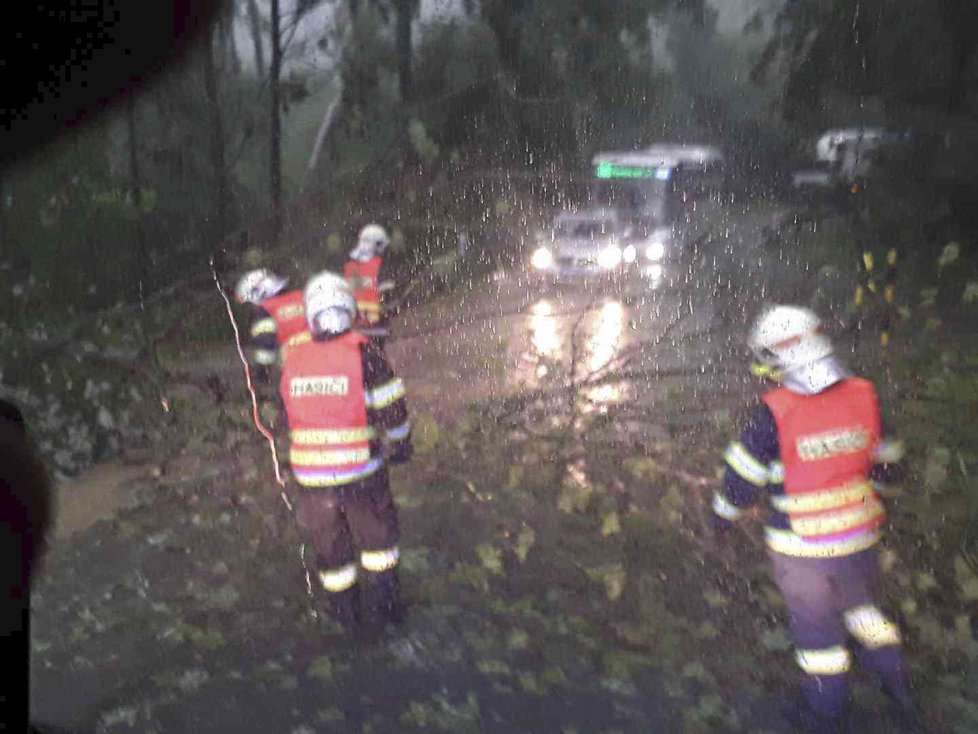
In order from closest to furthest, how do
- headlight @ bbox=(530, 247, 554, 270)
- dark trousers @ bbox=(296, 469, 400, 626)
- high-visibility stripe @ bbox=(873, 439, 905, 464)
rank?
1. high-visibility stripe @ bbox=(873, 439, 905, 464)
2. headlight @ bbox=(530, 247, 554, 270)
3. dark trousers @ bbox=(296, 469, 400, 626)

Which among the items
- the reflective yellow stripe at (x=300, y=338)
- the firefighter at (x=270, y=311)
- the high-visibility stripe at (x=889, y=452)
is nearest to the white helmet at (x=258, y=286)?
the firefighter at (x=270, y=311)

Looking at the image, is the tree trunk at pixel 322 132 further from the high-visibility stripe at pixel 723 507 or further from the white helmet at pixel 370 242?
the high-visibility stripe at pixel 723 507

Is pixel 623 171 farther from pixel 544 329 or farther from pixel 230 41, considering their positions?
pixel 230 41

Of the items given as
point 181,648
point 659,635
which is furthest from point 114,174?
point 659,635

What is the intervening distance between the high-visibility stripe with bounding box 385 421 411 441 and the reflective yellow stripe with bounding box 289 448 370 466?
0.30 feet

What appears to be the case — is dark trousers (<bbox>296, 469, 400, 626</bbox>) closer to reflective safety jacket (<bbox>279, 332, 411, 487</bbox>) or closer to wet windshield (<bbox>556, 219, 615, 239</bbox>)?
reflective safety jacket (<bbox>279, 332, 411, 487</bbox>)

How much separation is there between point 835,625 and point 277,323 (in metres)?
1.37

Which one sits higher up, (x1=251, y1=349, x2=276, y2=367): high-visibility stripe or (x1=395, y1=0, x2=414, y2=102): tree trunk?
(x1=395, y1=0, x2=414, y2=102): tree trunk

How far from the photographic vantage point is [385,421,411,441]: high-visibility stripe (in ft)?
5.65

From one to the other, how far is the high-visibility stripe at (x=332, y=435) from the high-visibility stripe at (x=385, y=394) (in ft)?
0.22

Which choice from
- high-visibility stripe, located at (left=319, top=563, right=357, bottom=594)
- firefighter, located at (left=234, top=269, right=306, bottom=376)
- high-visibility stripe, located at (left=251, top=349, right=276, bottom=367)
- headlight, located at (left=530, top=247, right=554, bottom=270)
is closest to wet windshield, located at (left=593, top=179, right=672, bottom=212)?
headlight, located at (left=530, top=247, right=554, bottom=270)

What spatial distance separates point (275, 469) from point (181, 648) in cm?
52

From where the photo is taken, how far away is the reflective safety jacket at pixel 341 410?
1734 mm

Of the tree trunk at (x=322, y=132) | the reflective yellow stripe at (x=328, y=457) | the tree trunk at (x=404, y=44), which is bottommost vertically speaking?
the reflective yellow stripe at (x=328, y=457)
